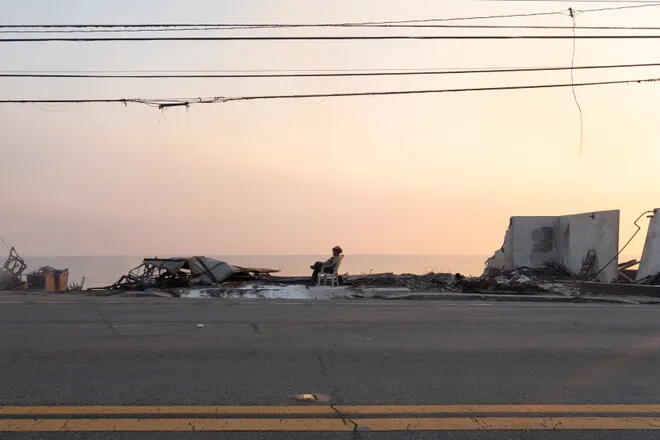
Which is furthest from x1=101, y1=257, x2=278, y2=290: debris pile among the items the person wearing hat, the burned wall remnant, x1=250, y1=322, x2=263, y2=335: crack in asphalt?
the burned wall remnant

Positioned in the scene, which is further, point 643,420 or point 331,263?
point 331,263

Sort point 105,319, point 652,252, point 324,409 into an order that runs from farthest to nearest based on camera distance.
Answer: point 652,252
point 105,319
point 324,409

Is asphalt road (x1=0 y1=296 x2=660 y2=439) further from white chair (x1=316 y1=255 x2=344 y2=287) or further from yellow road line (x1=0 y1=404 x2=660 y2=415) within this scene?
white chair (x1=316 y1=255 x2=344 y2=287)

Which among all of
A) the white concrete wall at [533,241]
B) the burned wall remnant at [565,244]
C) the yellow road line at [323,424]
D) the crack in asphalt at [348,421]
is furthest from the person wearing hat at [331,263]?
the yellow road line at [323,424]

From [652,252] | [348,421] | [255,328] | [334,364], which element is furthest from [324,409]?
[652,252]

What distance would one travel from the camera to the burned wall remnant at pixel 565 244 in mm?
17984

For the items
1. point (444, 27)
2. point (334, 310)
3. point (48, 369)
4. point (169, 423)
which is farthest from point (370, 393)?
point (444, 27)

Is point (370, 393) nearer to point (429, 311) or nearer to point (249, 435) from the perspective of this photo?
point (249, 435)

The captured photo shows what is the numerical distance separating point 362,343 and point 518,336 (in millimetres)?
2224

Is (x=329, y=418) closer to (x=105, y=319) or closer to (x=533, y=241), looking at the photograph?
(x=105, y=319)

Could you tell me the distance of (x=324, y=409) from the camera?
4605 mm

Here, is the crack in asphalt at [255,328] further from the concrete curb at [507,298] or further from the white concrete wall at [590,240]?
the white concrete wall at [590,240]

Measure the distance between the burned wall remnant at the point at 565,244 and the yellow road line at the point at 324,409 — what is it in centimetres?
1440

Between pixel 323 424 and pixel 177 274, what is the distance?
14.2 meters
